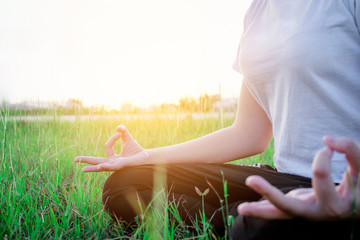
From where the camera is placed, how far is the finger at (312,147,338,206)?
0.56m

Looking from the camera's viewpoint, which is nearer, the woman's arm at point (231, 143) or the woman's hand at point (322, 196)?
the woman's hand at point (322, 196)

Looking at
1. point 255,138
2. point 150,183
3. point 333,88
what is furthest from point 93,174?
point 333,88

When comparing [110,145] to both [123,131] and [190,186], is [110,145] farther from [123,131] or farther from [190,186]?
[190,186]

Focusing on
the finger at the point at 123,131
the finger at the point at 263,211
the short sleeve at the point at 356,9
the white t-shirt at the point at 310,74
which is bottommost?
the finger at the point at 263,211

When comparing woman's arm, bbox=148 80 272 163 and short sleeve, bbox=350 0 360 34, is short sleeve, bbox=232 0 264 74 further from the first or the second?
short sleeve, bbox=350 0 360 34

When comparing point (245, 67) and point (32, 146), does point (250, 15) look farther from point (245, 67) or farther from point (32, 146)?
point (32, 146)

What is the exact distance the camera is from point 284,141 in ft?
3.63

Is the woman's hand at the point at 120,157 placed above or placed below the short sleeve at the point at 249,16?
below

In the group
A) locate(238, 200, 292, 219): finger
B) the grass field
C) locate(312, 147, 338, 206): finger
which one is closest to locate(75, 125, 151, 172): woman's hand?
the grass field

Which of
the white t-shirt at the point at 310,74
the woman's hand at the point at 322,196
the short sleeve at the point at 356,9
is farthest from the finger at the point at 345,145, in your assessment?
the short sleeve at the point at 356,9

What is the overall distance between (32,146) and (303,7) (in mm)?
1959

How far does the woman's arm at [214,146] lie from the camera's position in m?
1.32

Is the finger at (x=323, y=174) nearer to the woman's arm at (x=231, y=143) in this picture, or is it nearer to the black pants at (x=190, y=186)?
the black pants at (x=190, y=186)

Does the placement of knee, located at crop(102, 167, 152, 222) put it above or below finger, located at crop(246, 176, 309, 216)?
below
